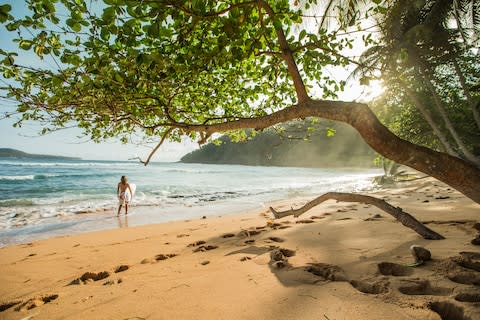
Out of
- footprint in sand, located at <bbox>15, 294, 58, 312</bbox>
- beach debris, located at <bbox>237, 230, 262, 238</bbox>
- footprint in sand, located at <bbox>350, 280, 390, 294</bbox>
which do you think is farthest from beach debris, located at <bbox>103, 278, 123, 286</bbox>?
footprint in sand, located at <bbox>350, 280, 390, 294</bbox>

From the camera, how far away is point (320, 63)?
4422 mm

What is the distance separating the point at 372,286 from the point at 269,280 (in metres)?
0.96

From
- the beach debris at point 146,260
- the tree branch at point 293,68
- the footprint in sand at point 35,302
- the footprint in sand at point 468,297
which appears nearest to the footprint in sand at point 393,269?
the footprint in sand at point 468,297

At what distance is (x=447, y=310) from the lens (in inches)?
73.4

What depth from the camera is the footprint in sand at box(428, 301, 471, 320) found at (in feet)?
5.86

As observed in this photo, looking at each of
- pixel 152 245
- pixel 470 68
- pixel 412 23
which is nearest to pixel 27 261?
pixel 152 245

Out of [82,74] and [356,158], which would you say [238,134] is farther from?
[356,158]

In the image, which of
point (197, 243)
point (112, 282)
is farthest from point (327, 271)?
point (197, 243)

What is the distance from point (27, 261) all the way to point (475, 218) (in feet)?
28.2

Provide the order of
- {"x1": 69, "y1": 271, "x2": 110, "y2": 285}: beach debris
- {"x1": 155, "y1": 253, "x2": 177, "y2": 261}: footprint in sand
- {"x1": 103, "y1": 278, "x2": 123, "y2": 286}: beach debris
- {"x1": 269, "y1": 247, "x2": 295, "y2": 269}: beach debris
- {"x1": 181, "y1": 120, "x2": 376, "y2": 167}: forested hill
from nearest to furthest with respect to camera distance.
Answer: {"x1": 269, "y1": 247, "x2": 295, "y2": 269}: beach debris
{"x1": 103, "y1": 278, "x2": 123, "y2": 286}: beach debris
{"x1": 69, "y1": 271, "x2": 110, "y2": 285}: beach debris
{"x1": 155, "y1": 253, "x2": 177, "y2": 261}: footprint in sand
{"x1": 181, "y1": 120, "x2": 376, "y2": 167}: forested hill

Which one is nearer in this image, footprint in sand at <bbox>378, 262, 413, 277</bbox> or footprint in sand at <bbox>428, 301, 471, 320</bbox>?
footprint in sand at <bbox>428, 301, 471, 320</bbox>

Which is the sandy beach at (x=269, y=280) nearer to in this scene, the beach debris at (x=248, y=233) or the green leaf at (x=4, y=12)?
the beach debris at (x=248, y=233)

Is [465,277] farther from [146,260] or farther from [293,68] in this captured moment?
[146,260]

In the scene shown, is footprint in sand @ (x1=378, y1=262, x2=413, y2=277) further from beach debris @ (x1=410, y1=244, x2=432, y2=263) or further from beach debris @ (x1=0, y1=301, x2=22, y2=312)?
beach debris @ (x1=0, y1=301, x2=22, y2=312)
